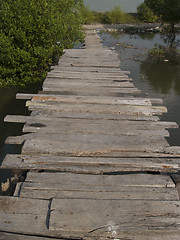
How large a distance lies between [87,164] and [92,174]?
0.64 feet

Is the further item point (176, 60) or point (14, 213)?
→ point (176, 60)

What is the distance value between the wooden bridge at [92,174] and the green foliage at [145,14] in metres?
38.3

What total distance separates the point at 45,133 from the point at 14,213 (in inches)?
67.3

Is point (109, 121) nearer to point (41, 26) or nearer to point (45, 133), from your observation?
point (45, 133)

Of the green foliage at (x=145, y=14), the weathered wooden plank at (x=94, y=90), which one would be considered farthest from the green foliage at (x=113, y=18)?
the weathered wooden plank at (x=94, y=90)

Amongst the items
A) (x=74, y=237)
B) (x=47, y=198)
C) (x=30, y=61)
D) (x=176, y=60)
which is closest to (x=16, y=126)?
(x=30, y=61)

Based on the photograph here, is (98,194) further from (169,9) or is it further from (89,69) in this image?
(169,9)

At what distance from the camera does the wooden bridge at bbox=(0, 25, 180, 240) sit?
8.38 feet

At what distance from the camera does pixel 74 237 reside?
250 centimetres

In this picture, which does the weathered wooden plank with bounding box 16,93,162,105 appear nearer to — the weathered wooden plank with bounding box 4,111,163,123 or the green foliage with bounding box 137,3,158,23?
the weathered wooden plank with bounding box 4,111,163,123

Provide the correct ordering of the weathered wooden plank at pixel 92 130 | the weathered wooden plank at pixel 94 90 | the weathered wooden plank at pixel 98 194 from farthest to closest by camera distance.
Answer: the weathered wooden plank at pixel 94 90 → the weathered wooden plank at pixel 92 130 → the weathered wooden plank at pixel 98 194

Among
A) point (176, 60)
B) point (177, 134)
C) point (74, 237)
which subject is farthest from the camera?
point (176, 60)

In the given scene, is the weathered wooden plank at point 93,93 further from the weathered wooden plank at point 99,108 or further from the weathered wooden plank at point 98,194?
the weathered wooden plank at point 98,194

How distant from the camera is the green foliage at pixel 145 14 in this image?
39109mm
